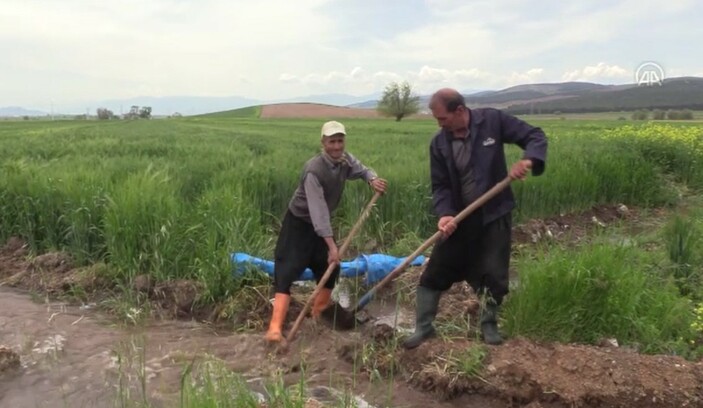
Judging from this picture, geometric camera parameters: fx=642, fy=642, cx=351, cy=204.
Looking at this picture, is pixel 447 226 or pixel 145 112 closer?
pixel 447 226

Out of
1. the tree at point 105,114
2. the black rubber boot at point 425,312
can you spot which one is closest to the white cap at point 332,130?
the black rubber boot at point 425,312

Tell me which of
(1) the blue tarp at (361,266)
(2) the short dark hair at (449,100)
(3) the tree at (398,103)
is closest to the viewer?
(2) the short dark hair at (449,100)

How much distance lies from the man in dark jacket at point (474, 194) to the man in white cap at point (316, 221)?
2.20ft

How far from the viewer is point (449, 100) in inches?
142

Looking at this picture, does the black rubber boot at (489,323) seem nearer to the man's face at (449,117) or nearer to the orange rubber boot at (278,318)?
the man's face at (449,117)

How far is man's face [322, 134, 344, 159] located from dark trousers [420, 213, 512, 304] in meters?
0.93

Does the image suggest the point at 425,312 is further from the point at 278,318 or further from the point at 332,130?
the point at 332,130

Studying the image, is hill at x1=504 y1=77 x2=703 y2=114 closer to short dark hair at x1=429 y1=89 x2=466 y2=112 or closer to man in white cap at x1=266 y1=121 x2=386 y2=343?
man in white cap at x1=266 y1=121 x2=386 y2=343

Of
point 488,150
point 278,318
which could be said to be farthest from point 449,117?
point 278,318

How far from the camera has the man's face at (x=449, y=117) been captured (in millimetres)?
3633

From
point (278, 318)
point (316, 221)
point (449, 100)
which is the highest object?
point (449, 100)

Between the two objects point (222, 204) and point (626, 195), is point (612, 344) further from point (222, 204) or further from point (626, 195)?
point (626, 195)

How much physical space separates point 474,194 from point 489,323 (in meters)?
0.81

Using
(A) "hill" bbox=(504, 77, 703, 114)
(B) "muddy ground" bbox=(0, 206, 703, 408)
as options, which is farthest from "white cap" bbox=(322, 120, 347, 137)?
(A) "hill" bbox=(504, 77, 703, 114)
